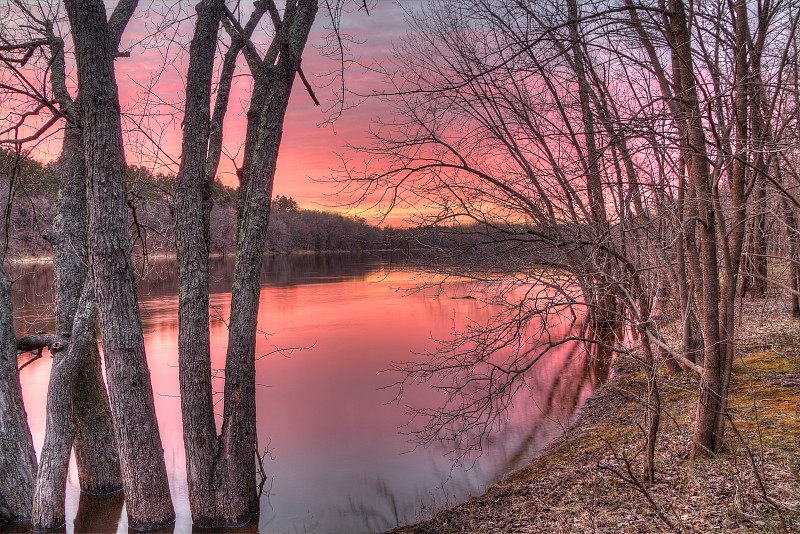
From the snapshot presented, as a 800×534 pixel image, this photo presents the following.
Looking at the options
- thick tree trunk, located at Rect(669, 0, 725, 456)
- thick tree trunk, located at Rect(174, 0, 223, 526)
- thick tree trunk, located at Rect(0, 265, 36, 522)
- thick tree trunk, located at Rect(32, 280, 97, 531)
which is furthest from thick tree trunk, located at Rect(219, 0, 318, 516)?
thick tree trunk, located at Rect(669, 0, 725, 456)

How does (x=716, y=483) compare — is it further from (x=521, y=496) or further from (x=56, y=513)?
(x=56, y=513)

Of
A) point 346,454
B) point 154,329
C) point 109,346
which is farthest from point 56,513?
point 154,329

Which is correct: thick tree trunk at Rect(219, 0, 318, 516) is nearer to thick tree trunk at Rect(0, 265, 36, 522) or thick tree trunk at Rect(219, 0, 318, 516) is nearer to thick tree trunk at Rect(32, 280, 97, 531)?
thick tree trunk at Rect(32, 280, 97, 531)

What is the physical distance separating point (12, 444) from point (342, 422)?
22.1 feet

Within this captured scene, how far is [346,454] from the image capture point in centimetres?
1027

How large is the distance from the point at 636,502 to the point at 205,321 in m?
4.67

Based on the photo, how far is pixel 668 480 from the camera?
527 cm

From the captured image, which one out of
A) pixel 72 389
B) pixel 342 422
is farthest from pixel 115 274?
pixel 342 422

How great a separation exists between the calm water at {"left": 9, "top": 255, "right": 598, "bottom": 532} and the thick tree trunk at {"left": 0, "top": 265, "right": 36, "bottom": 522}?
876mm

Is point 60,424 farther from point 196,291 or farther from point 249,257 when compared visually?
point 249,257

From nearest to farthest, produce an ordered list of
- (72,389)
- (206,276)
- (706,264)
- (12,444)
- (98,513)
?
(706,264), (12,444), (206,276), (72,389), (98,513)

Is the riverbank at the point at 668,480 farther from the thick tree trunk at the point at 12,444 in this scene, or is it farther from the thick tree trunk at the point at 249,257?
the thick tree trunk at the point at 12,444

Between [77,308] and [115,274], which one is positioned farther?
[77,308]

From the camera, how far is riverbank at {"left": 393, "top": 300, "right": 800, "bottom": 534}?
4352 mm
